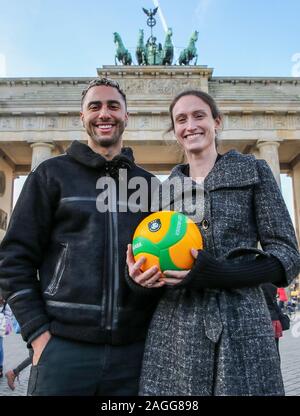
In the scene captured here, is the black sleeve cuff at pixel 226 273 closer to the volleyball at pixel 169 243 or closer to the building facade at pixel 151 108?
the volleyball at pixel 169 243

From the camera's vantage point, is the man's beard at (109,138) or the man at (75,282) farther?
the man's beard at (109,138)

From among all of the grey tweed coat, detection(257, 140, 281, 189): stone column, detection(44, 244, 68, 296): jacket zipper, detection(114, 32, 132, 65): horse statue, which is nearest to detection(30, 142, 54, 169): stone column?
detection(114, 32, 132, 65): horse statue

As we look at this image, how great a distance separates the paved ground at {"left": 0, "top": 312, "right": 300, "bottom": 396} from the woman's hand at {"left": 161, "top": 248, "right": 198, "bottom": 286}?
423cm

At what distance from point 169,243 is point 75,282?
56 centimetres

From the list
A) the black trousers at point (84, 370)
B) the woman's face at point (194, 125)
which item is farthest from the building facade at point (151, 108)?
the black trousers at point (84, 370)

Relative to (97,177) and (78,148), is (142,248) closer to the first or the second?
(97,177)

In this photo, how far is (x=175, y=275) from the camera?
161cm

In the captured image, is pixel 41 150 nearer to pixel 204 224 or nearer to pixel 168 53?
pixel 168 53

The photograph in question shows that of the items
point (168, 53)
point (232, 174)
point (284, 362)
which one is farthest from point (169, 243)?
point (168, 53)

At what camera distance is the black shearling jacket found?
1.86m

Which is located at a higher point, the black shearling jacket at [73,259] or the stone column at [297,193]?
the stone column at [297,193]

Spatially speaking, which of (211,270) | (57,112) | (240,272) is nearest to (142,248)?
(211,270)

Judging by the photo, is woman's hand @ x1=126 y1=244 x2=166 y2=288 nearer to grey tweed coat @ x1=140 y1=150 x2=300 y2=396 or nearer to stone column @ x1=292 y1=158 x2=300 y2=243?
grey tweed coat @ x1=140 y1=150 x2=300 y2=396

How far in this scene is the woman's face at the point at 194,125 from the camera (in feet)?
6.49
